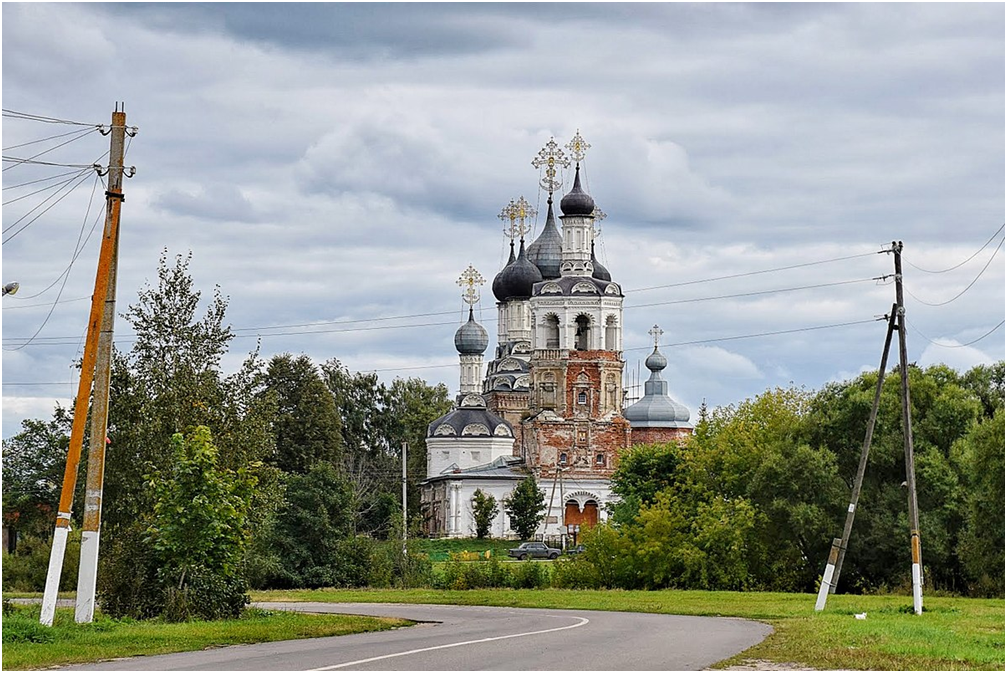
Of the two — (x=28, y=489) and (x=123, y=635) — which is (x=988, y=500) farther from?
(x=28, y=489)

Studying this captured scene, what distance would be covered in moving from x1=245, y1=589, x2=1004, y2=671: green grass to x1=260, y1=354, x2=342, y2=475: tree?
35.8 meters

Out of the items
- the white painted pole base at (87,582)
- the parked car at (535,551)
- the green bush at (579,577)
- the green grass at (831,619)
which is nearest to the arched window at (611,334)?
the parked car at (535,551)

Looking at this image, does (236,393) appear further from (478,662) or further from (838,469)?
(838,469)

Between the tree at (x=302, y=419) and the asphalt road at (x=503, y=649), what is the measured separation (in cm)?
5907

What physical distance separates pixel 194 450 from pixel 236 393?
22.1 feet

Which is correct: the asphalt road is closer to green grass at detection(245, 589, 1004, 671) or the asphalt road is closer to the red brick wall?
green grass at detection(245, 589, 1004, 671)

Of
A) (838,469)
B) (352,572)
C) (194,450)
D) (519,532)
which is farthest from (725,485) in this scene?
(519,532)

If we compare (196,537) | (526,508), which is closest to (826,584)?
(196,537)

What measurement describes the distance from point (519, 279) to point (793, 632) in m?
100

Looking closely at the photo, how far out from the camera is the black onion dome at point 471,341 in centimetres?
12544

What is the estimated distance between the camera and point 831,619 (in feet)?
97.6

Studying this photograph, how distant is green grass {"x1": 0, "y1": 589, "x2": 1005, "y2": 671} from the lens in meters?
19.4

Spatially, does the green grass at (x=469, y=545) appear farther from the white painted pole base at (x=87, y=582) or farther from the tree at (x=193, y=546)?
the white painted pole base at (x=87, y=582)

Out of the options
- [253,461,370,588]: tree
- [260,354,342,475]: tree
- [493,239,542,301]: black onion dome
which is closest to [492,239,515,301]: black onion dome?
[493,239,542,301]: black onion dome
